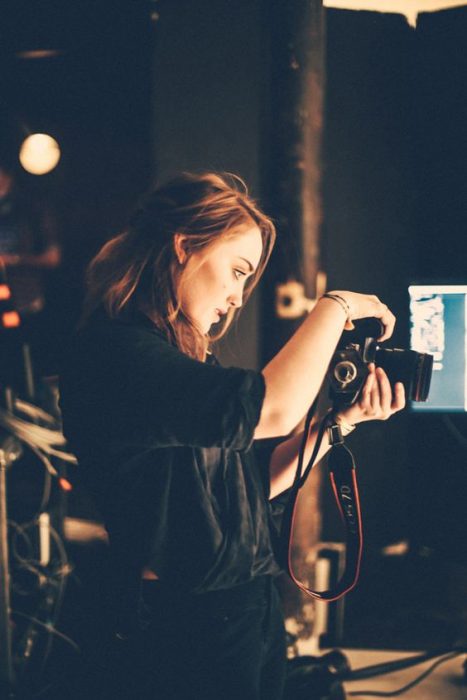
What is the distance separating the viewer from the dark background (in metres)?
1.97

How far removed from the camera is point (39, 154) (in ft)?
6.90

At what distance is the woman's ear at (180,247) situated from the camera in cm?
98

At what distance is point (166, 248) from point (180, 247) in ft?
0.08

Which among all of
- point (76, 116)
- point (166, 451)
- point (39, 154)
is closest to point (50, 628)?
point (166, 451)

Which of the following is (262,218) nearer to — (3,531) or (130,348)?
(130,348)

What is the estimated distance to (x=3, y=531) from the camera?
5.75 feet

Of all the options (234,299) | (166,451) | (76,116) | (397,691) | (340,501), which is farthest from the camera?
(76,116)

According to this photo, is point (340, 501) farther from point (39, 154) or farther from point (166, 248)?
point (39, 154)

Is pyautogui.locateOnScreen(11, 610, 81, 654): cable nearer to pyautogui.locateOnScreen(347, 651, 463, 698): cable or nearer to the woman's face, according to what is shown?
pyautogui.locateOnScreen(347, 651, 463, 698): cable

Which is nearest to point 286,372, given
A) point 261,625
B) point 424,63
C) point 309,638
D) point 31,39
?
point 261,625

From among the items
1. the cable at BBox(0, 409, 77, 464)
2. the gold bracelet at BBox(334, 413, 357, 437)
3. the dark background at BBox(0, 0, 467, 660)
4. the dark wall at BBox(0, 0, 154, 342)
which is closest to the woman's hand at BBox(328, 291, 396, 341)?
the gold bracelet at BBox(334, 413, 357, 437)

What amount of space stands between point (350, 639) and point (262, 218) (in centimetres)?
166

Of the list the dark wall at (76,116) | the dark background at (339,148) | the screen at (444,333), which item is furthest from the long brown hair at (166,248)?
the dark wall at (76,116)

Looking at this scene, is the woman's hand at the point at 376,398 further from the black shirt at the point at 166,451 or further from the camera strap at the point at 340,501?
the black shirt at the point at 166,451
